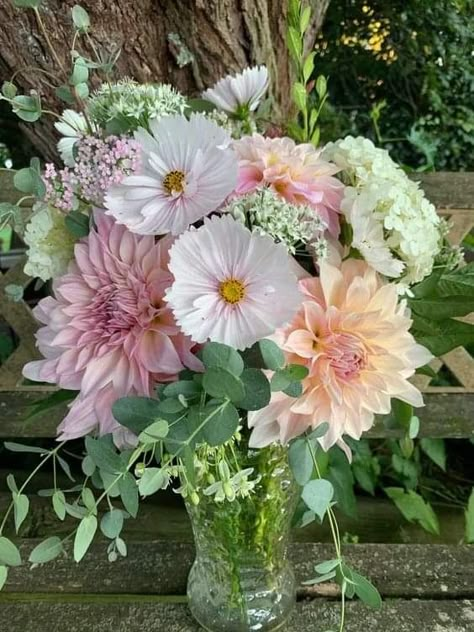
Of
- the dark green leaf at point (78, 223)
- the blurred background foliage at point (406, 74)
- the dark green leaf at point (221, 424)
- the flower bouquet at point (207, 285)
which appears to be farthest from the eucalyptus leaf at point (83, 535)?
the blurred background foliage at point (406, 74)

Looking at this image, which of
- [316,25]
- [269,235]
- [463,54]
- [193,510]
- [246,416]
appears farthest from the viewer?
[463,54]

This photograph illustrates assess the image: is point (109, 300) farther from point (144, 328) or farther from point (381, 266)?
point (381, 266)

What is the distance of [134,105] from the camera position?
542 mm

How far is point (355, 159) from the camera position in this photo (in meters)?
0.56

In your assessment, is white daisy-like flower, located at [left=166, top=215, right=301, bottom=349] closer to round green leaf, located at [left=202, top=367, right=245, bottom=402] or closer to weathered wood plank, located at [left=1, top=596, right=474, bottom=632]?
round green leaf, located at [left=202, top=367, right=245, bottom=402]

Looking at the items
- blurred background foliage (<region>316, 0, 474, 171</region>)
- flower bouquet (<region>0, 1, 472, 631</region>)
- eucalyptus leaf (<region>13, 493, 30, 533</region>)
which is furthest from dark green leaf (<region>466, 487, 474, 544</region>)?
eucalyptus leaf (<region>13, 493, 30, 533</region>)

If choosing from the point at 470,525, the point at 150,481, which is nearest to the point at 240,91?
the point at 150,481

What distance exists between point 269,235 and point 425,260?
14cm

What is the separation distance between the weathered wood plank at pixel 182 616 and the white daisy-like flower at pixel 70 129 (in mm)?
512

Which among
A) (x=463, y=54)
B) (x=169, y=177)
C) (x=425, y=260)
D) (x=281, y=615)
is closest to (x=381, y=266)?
(x=425, y=260)

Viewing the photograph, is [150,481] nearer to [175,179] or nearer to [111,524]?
[111,524]

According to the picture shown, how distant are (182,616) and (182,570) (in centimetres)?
8

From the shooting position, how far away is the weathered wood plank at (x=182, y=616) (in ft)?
2.51

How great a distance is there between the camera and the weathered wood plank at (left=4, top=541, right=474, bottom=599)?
2.74 feet
